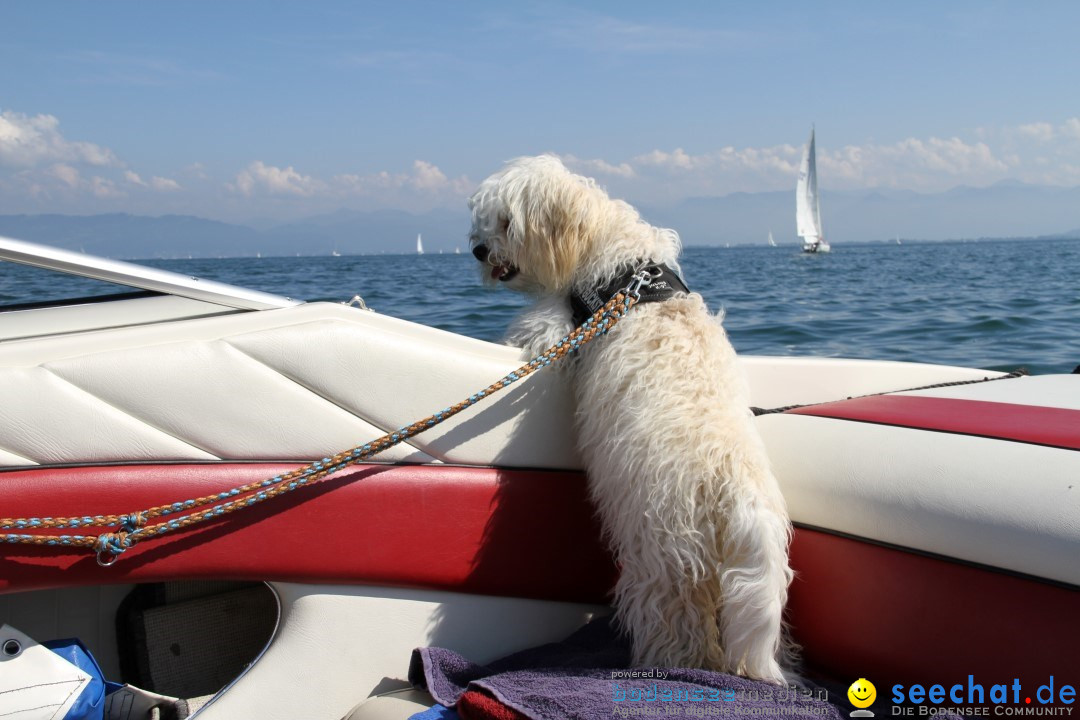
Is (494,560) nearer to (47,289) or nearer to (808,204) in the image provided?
(47,289)

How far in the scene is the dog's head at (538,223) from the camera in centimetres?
244

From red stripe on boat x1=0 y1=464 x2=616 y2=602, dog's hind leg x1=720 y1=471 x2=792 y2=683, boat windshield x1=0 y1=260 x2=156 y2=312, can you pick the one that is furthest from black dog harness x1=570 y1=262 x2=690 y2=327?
boat windshield x1=0 y1=260 x2=156 y2=312

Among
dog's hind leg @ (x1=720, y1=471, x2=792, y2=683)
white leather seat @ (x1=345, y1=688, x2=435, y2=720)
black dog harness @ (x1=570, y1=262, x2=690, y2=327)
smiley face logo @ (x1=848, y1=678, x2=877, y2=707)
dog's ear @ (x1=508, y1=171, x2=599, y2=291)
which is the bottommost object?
white leather seat @ (x1=345, y1=688, x2=435, y2=720)

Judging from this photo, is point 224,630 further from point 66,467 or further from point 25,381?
point 25,381

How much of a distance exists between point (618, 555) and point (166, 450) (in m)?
1.20

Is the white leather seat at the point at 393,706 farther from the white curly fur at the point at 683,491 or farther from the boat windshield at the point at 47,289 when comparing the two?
the boat windshield at the point at 47,289

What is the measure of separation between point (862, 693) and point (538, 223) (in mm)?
1606

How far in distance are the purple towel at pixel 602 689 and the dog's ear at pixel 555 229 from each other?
118 centimetres

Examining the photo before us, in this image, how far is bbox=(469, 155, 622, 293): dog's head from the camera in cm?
244

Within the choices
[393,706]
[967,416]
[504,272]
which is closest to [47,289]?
[504,272]

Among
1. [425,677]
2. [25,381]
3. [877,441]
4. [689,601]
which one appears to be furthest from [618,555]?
[25,381]

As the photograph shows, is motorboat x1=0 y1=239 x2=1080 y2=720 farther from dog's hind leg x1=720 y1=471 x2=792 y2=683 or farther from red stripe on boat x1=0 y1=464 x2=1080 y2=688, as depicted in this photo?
dog's hind leg x1=720 y1=471 x2=792 y2=683

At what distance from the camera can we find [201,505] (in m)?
1.80

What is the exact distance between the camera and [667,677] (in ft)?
5.92
